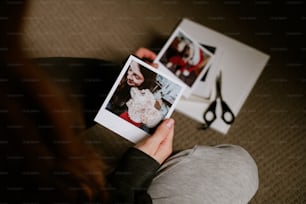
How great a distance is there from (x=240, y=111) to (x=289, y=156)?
224mm

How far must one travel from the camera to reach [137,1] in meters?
1.46

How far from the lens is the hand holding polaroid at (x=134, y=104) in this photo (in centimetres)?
94

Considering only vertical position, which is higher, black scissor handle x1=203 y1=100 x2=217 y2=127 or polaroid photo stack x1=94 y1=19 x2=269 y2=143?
polaroid photo stack x1=94 y1=19 x2=269 y2=143

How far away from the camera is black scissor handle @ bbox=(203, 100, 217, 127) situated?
122 centimetres

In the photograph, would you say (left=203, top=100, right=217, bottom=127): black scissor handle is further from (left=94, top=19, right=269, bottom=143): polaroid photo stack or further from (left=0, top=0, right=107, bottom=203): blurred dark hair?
(left=0, top=0, right=107, bottom=203): blurred dark hair

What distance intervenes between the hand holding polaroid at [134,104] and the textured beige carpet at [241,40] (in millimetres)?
299

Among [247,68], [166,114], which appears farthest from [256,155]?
[166,114]

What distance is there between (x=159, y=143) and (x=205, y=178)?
142mm

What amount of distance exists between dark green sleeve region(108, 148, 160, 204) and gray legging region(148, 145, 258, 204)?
0.05m

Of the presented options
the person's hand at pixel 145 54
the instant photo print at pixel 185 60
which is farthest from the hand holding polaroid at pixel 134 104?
the instant photo print at pixel 185 60

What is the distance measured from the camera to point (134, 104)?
0.95 meters

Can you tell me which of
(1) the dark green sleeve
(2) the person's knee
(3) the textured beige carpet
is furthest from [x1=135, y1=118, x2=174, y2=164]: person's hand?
(3) the textured beige carpet

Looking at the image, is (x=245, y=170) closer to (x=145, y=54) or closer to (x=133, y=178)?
(x=133, y=178)

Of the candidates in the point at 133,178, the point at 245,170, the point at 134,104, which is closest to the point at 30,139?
the point at 133,178
